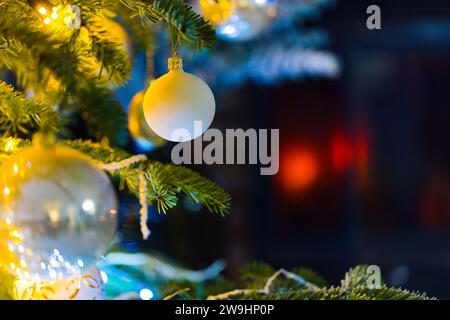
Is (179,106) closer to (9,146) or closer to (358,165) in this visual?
(9,146)

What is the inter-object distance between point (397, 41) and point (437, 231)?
800mm

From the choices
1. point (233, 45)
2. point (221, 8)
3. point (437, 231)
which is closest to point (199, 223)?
point (233, 45)

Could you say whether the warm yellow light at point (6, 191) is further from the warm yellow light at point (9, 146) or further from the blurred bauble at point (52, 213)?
the warm yellow light at point (9, 146)

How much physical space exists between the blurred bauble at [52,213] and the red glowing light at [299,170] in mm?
2185

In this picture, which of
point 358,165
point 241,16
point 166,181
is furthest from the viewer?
point 358,165

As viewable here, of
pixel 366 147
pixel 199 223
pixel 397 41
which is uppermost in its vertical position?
pixel 397 41

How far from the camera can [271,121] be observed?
8.45 ft

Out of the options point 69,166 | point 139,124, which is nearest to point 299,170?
point 139,124

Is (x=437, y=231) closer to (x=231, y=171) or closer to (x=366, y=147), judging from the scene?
(x=366, y=147)

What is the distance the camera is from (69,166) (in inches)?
14.1

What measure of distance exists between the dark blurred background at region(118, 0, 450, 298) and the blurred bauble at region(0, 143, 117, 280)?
2123mm

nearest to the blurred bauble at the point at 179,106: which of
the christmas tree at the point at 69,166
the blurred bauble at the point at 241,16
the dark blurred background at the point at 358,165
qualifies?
the christmas tree at the point at 69,166

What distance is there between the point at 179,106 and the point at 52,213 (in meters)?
0.14
